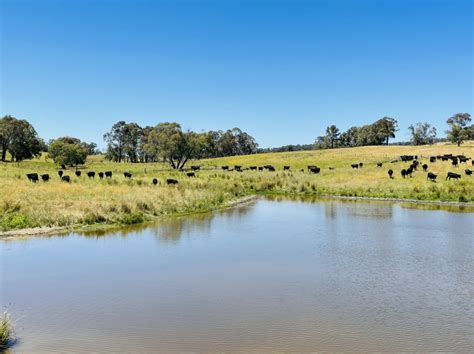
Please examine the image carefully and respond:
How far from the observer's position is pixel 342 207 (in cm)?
3584

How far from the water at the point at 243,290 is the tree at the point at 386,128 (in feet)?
436

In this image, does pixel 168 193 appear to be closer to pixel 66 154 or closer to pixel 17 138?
pixel 66 154

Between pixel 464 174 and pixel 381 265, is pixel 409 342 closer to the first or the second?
pixel 381 265

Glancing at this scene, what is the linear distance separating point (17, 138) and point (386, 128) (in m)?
111

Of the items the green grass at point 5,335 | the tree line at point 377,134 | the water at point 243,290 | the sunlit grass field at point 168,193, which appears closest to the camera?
the green grass at point 5,335

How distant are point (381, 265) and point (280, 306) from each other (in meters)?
5.82

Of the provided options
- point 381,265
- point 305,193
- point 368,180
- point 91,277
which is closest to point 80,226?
point 91,277

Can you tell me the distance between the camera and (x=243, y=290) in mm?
13078

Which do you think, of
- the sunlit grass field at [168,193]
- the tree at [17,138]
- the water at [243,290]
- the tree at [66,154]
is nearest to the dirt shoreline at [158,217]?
the sunlit grass field at [168,193]

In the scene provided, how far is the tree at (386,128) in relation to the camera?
15012cm

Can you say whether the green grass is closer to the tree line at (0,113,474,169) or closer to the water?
the water

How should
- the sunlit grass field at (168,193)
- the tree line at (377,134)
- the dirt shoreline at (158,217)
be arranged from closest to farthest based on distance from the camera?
the dirt shoreline at (158,217) < the sunlit grass field at (168,193) < the tree line at (377,134)

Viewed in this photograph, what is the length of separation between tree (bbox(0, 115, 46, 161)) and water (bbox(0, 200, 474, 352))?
8214 cm

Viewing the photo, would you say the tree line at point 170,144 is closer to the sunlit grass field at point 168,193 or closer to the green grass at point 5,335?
the sunlit grass field at point 168,193
